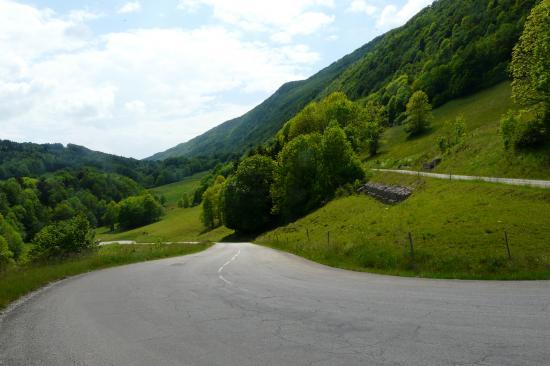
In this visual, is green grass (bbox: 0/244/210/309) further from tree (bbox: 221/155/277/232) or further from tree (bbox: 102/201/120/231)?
tree (bbox: 102/201/120/231)

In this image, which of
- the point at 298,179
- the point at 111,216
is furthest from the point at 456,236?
the point at 111,216

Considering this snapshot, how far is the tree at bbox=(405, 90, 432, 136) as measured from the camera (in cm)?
12725

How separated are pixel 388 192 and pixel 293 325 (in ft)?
151

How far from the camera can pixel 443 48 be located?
176 metres

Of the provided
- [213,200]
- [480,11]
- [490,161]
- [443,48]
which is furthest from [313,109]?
[480,11]

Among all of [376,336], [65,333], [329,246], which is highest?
[65,333]

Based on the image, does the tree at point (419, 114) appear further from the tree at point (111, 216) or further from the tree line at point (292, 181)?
the tree at point (111, 216)

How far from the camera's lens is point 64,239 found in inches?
1459

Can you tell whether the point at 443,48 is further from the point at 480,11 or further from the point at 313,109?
the point at 313,109

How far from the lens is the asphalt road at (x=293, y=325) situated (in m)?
7.81

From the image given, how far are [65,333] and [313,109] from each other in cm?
10329

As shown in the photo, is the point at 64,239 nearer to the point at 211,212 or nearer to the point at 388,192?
the point at 388,192

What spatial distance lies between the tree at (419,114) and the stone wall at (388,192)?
2772 inches

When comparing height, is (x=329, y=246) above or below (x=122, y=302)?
below
